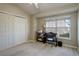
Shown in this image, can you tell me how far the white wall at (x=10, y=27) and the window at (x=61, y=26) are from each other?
1.63 metres

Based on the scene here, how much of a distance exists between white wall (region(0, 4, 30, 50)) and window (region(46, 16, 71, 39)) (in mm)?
1631

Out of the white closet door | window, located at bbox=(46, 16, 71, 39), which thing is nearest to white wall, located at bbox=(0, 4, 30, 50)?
the white closet door

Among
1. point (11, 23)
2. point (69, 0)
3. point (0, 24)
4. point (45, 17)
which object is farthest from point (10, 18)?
point (69, 0)

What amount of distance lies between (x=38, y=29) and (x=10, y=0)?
153 inches

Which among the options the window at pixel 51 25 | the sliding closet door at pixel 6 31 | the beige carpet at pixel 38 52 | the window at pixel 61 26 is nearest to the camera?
the beige carpet at pixel 38 52

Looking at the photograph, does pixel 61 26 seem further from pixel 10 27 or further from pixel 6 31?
pixel 6 31

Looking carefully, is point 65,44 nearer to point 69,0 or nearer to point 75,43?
point 75,43

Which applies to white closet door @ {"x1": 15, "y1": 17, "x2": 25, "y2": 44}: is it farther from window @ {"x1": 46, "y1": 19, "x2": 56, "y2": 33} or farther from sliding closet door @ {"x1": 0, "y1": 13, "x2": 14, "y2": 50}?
window @ {"x1": 46, "y1": 19, "x2": 56, "y2": 33}

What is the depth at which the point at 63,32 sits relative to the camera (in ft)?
11.6

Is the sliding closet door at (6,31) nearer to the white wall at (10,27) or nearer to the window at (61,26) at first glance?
the white wall at (10,27)

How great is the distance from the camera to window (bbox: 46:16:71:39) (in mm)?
3451

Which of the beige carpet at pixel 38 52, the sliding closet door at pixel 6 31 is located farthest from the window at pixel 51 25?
the sliding closet door at pixel 6 31

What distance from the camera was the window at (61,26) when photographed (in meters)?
3.45

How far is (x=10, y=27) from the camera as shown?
10.7 ft
